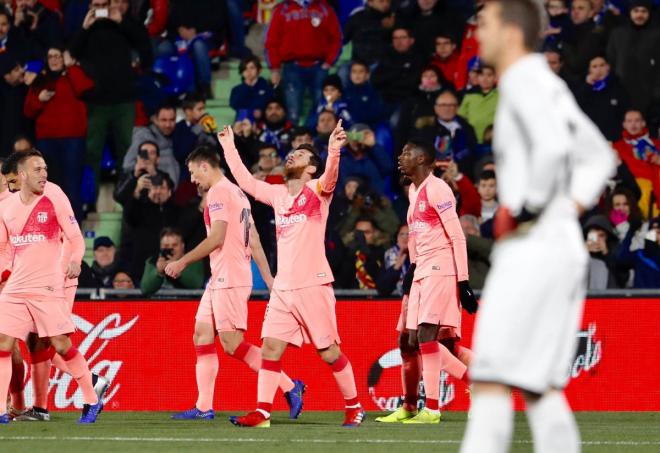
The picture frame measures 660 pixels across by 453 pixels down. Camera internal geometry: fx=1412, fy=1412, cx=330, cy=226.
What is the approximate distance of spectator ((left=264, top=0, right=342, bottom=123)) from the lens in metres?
17.9

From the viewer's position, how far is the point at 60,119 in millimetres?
17578

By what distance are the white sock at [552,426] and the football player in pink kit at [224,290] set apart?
6.61 meters

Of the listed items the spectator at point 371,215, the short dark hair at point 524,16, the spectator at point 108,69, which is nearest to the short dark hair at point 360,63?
the spectator at point 371,215

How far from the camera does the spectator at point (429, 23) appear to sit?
1802 centimetres

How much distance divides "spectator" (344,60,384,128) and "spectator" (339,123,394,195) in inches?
19.3

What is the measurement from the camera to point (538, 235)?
553 cm

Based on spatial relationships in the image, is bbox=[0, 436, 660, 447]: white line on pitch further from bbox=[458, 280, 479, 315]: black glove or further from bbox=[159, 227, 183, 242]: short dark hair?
bbox=[159, 227, 183, 242]: short dark hair

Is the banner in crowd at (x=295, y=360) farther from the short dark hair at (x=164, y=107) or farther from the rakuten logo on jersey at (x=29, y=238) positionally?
the short dark hair at (x=164, y=107)

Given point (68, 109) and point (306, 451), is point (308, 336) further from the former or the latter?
point (68, 109)

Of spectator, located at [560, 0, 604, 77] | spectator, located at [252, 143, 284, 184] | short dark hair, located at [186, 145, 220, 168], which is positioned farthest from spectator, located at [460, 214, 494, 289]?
spectator, located at [560, 0, 604, 77]

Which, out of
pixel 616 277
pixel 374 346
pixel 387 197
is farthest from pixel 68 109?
pixel 616 277

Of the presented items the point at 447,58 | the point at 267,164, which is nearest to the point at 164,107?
the point at 267,164

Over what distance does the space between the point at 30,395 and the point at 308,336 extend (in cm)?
383

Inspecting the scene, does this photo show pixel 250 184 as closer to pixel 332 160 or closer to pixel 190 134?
pixel 332 160
